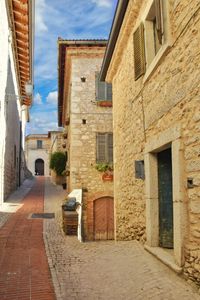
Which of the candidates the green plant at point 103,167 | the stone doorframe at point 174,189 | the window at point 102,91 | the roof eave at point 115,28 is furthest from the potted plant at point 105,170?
the stone doorframe at point 174,189

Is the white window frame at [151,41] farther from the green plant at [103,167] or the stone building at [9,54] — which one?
the green plant at [103,167]

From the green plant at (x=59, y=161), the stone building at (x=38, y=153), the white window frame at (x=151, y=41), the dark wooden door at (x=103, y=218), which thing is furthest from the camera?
the stone building at (x=38, y=153)

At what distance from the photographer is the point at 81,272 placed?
5020mm

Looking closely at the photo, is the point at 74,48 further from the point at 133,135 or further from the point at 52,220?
the point at 133,135

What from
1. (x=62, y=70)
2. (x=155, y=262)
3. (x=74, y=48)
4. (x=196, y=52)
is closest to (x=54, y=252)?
(x=155, y=262)

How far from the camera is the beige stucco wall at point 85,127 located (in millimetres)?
14969

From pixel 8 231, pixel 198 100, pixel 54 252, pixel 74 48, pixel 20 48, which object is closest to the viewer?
pixel 198 100

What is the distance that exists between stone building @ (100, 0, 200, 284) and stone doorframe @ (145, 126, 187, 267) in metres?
0.01

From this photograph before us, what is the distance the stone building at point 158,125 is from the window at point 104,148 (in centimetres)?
552

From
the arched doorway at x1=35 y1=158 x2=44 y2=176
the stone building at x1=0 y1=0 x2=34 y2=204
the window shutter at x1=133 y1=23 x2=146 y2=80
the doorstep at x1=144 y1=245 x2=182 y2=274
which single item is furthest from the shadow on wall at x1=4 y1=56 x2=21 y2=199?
the arched doorway at x1=35 y1=158 x2=44 y2=176

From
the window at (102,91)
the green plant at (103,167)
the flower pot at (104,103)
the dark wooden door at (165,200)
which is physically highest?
the window at (102,91)

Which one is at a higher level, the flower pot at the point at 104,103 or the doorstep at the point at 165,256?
the flower pot at the point at 104,103

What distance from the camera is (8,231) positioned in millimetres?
8516

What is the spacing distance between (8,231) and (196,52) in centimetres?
635
